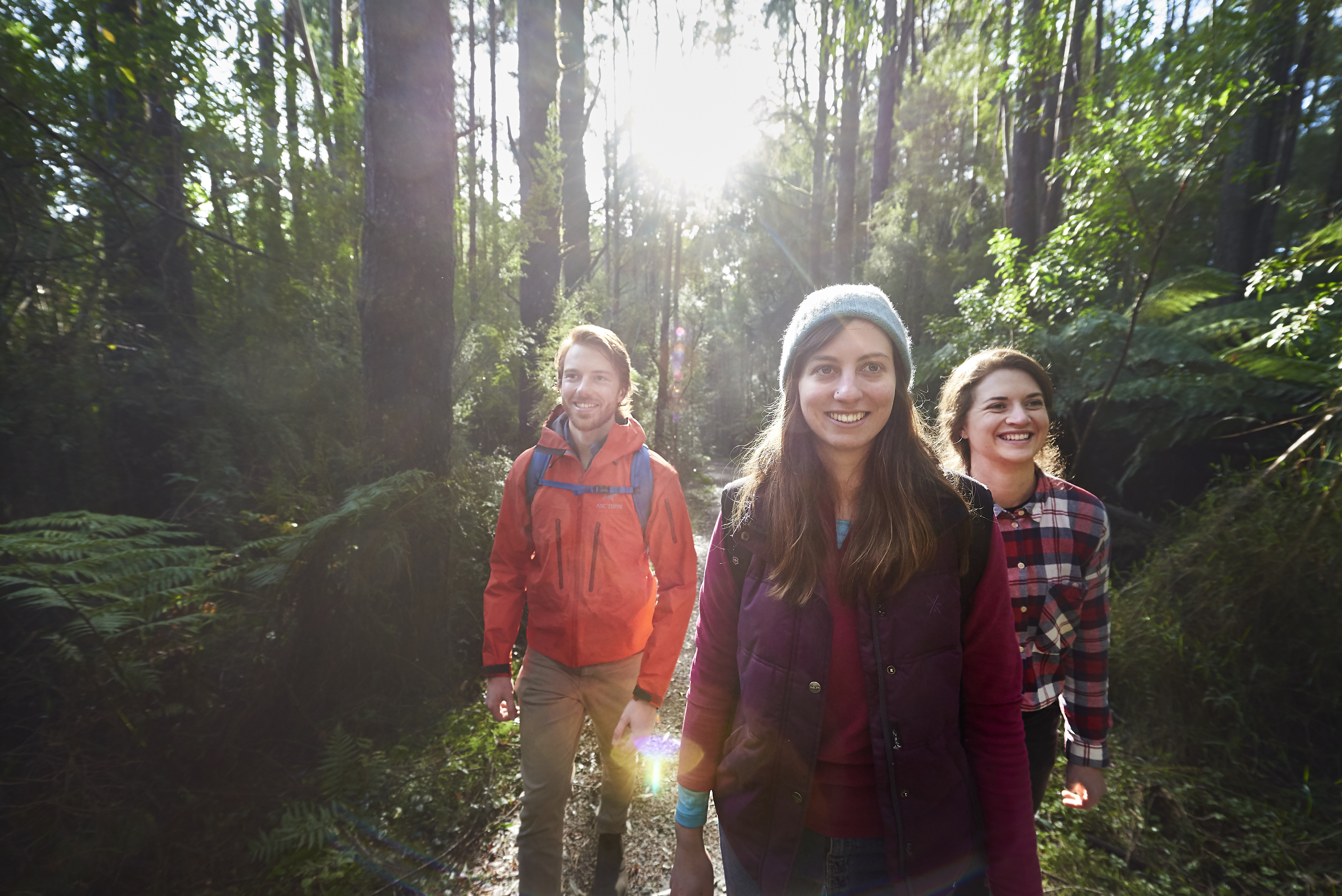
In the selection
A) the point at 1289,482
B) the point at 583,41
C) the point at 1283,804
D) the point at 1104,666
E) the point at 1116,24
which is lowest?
the point at 1283,804

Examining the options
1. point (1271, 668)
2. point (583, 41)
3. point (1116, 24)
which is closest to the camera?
point (1271, 668)

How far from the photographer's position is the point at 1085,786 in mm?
2117

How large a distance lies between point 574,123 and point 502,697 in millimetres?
9952

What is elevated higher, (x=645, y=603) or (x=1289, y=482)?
(x=1289, y=482)

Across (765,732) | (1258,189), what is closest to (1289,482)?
(765,732)

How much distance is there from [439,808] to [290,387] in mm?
4027

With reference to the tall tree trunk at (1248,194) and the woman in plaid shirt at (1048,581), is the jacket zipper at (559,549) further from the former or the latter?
the tall tree trunk at (1248,194)

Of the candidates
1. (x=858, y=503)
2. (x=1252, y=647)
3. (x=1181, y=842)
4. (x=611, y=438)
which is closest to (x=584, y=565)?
(x=611, y=438)

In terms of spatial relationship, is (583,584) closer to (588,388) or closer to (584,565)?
(584,565)

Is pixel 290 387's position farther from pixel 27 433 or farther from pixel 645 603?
pixel 645 603

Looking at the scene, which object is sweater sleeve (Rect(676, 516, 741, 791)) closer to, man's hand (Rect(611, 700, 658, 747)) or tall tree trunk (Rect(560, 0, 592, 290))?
man's hand (Rect(611, 700, 658, 747))

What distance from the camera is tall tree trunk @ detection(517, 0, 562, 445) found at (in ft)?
27.1

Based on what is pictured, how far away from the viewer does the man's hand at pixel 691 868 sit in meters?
1.52

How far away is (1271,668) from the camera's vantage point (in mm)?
3611
